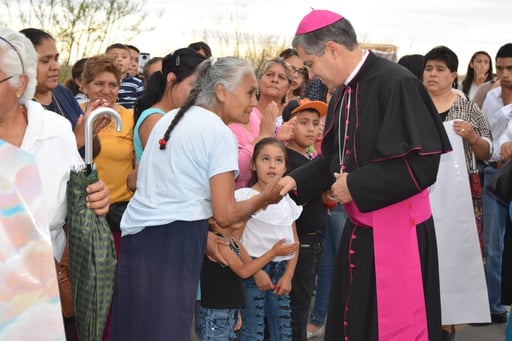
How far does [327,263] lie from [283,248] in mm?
1742

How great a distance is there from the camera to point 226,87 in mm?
4332

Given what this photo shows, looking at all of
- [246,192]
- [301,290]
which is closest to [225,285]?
[246,192]

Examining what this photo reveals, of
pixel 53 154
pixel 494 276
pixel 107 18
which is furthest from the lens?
pixel 107 18

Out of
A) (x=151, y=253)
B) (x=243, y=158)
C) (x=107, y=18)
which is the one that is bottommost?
(x=151, y=253)

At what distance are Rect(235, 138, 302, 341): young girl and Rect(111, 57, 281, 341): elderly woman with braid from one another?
103 centimetres

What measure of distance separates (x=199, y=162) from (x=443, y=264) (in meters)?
2.51

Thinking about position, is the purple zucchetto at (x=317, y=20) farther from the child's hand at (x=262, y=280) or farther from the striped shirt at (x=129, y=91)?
the striped shirt at (x=129, y=91)

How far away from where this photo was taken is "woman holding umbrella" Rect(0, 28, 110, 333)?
3264 millimetres

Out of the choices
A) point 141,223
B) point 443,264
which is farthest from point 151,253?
point 443,264

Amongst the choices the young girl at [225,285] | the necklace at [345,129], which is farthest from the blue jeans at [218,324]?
the necklace at [345,129]

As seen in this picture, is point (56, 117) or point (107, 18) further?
point (107, 18)

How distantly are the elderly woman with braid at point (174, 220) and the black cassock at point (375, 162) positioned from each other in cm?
59

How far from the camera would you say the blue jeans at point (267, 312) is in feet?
16.9

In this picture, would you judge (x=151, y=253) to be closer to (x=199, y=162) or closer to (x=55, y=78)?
(x=199, y=162)
